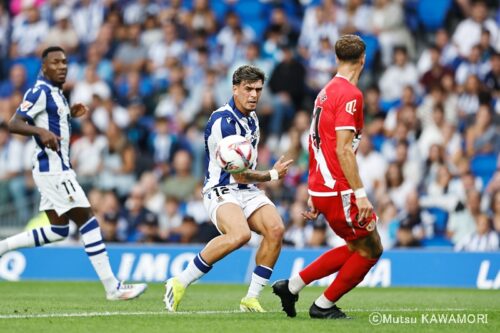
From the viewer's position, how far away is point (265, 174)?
1057 centimetres

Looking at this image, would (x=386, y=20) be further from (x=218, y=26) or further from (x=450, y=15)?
(x=218, y=26)

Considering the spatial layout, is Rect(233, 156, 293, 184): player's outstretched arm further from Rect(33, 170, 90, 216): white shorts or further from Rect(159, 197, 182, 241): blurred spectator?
Rect(159, 197, 182, 241): blurred spectator

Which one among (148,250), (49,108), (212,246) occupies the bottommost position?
(148,250)

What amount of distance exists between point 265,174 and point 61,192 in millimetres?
2889

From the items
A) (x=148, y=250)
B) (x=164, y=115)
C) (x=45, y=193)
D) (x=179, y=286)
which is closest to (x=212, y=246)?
(x=179, y=286)

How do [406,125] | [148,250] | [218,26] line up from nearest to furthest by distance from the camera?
[148,250] < [406,125] < [218,26]

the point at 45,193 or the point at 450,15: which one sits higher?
the point at 450,15

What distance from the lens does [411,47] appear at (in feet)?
69.2

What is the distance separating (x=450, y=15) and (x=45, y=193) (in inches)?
433

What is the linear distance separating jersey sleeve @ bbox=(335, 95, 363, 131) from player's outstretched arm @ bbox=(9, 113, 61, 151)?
12.0 feet

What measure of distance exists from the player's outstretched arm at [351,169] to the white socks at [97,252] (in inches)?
158

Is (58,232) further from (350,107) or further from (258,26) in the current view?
(258,26)

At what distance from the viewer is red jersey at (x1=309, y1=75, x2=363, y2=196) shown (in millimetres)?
9562

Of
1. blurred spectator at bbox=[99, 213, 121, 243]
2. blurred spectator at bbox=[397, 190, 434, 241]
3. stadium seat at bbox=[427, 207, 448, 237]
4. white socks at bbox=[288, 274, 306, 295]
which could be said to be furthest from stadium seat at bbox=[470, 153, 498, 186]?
white socks at bbox=[288, 274, 306, 295]
